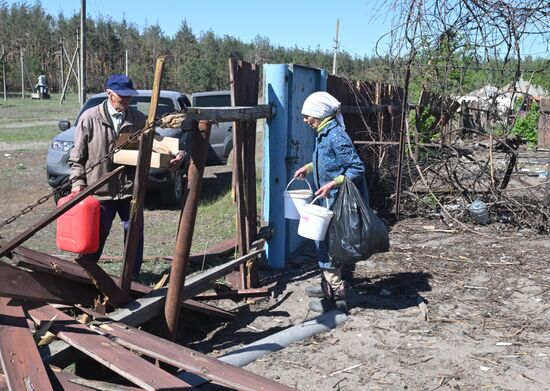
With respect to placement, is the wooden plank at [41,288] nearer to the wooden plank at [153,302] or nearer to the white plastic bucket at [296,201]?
the wooden plank at [153,302]

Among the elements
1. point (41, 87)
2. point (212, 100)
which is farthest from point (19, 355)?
point (41, 87)

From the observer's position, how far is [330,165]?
493cm

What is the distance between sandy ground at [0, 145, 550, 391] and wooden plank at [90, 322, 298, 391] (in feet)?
2.75

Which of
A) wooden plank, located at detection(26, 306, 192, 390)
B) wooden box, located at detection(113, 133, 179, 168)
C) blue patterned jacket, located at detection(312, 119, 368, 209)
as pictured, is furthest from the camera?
blue patterned jacket, located at detection(312, 119, 368, 209)

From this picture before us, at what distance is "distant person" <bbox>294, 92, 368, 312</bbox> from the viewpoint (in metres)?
4.86

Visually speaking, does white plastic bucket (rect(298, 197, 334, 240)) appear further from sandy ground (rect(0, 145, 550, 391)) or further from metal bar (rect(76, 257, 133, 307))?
metal bar (rect(76, 257, 133, 307))

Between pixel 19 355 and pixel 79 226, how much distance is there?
0.97 m

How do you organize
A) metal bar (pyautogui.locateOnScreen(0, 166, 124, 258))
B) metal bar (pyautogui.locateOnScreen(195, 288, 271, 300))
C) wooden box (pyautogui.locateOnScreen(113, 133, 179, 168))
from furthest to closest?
metal bar (pyautogui.locateOnScreen(195, 288, 271, 300))
wooden box (pyautogui.locateOnScreen(113, 133, 179, 168))
metal bar (pyautogui.locateOnScreen(0, 166, 124, 258))

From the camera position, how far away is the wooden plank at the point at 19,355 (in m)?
2.80

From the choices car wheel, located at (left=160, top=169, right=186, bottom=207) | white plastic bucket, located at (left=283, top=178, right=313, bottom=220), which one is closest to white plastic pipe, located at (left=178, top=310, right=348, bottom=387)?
white plastic bucket, located at (left=283, top=178, right=313, bottom=220)

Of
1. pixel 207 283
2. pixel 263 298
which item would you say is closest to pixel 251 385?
pixel 207 283

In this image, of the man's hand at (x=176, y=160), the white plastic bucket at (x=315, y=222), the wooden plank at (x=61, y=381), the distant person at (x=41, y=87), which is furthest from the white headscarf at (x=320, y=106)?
the distant person at (x=41, y=87)

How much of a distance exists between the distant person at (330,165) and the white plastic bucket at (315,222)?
13 centimetres

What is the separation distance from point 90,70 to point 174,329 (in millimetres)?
39630
